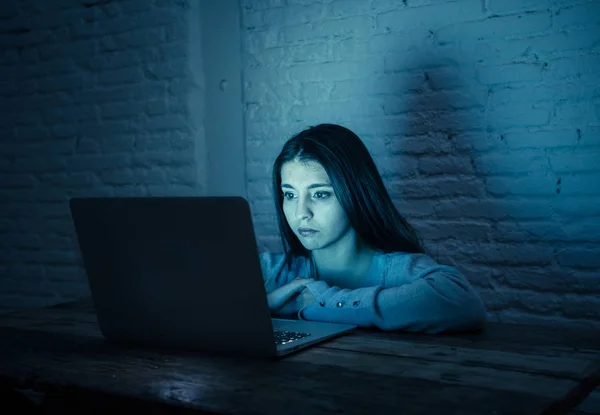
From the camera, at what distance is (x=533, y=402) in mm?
955

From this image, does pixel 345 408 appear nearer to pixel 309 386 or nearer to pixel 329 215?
pixel 309 386

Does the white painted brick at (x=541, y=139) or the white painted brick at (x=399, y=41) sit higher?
the white painted brick at (x=399, y=41)

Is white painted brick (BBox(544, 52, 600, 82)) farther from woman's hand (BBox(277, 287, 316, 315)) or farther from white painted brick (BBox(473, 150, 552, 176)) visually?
woman's hand (BBox(277, 287, 316, 315))

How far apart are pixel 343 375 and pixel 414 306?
0.41 meters

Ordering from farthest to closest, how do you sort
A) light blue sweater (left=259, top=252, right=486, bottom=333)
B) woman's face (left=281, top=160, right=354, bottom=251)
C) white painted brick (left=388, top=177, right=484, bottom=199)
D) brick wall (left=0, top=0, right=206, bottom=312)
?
brick wall (left=0, top=0, right=206, bottom=312), white painted brick (left=388, top=177, right=484, bottom=199), woman's face (left=281, top=160, right=354, bottom=251), light blue sweater (left=259, top=252, right=486, bottom=333)

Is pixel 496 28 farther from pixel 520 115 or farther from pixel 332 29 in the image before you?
pixel 332 29

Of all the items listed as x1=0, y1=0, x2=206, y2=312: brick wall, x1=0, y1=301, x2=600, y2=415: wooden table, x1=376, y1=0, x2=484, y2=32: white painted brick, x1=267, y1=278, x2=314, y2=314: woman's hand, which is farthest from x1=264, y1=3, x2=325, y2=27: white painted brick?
x1=0, y1=301, x2=600, y2=415: wooden table

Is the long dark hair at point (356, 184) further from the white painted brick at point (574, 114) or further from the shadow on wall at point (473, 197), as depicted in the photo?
the white painted brick at point (574, 114)

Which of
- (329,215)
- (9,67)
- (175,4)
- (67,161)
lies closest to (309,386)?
(329,215)

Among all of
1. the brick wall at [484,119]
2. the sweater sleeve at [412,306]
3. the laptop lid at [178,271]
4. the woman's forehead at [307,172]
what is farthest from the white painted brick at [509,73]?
the laptop lid at [178,271]

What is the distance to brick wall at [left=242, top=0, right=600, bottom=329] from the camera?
2268 mm

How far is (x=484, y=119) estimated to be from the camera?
7.86ft

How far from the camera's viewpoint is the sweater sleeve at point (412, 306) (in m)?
1.48

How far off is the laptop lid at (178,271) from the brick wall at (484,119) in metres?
1.38
